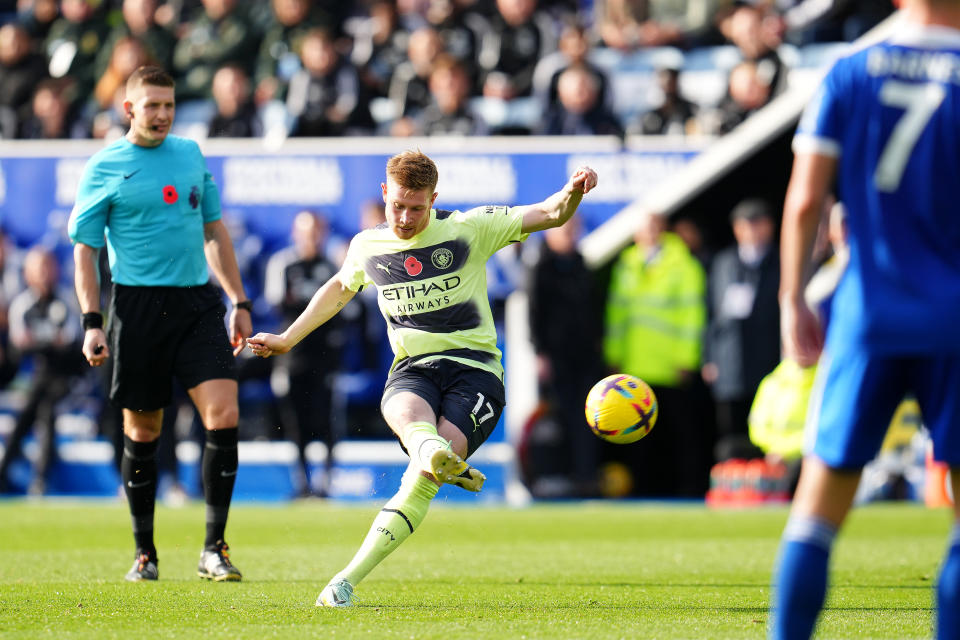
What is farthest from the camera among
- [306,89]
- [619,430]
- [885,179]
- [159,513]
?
[306,89]

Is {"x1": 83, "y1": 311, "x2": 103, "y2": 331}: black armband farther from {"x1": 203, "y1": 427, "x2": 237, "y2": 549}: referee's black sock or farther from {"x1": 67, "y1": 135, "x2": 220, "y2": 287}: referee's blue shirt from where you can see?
{"x1": 203, "y1": 427, "x2": 237, "y2": 549}: referee's black sock

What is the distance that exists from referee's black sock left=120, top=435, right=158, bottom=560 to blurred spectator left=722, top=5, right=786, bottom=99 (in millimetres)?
10087

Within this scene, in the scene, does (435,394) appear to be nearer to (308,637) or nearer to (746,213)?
(308,637)

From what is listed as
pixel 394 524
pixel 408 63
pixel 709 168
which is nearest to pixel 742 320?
pixel 709 168

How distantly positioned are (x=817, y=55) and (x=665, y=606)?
39.8 feet

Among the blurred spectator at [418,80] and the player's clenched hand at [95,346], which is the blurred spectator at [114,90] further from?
the player's clenched hand at [95,346]

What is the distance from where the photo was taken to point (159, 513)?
13148mm

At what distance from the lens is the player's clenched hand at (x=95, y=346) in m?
7.52

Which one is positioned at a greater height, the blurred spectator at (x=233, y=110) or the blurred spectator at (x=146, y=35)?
the blurred spectator at (x=146, y=35)

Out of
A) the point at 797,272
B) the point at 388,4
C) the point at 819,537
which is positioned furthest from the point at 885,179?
the point at 388,4

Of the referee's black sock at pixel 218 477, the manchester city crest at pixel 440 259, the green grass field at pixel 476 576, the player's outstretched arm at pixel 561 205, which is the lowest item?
the green grass field at pixel 476 576

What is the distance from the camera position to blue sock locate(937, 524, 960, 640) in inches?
163

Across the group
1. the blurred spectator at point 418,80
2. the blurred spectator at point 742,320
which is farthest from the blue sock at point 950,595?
the blurred spectator at point 418,80

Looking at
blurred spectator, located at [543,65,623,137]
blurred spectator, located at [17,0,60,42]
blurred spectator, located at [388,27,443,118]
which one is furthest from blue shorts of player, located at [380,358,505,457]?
blurred spectator, located at [17,0,60,42]
